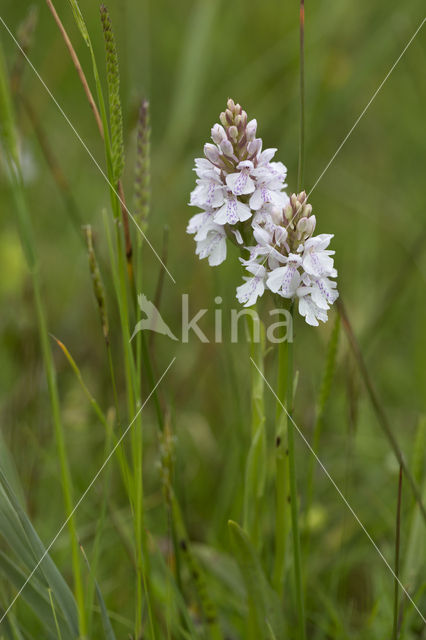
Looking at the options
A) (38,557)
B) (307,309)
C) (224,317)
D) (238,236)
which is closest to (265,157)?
(238,236)

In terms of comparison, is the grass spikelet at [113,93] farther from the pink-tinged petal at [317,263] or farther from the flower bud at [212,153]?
the pink-tinged petal at [317,263]

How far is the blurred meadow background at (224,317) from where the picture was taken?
153cm

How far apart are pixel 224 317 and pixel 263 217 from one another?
1186 mm

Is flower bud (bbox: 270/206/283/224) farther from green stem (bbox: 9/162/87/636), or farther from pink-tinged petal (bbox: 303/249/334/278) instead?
green stem (bbox: 9/162/87/636)

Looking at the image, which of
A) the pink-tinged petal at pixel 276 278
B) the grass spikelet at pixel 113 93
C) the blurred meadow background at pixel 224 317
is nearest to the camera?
the grass spikelet at pixel 113 93

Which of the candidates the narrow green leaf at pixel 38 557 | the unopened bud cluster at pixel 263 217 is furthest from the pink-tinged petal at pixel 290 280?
the narrow green leaf at pixel 38 557

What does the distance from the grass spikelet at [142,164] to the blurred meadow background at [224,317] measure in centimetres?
11

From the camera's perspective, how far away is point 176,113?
2662 mm

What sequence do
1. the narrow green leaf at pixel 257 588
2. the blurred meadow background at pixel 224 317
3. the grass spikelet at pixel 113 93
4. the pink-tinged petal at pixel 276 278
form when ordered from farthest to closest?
the blurred meadow background at pixel 224 317
the narrow green leaf at pixel 257 588
the pink-tinged petal at pixel 276 278
the grass spikelet at pixel 113 93

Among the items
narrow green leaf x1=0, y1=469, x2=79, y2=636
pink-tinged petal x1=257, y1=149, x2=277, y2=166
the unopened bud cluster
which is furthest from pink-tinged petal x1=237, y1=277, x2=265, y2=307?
narrow green leaf x1=0, y1=469, x2=79, y2=636

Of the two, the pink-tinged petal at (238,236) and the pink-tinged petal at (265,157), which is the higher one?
the pink-tinged petal at (265,157)

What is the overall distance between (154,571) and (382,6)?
3204 mm

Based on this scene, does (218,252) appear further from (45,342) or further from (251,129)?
(45,342)

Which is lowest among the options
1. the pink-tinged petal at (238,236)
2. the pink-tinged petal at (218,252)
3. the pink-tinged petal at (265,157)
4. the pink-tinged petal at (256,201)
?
the pink-tinged petal at (218,252)
